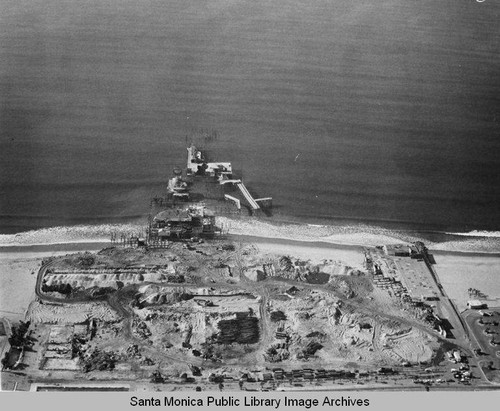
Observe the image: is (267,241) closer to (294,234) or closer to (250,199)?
(294,234)

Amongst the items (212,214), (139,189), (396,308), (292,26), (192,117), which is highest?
(292,26)

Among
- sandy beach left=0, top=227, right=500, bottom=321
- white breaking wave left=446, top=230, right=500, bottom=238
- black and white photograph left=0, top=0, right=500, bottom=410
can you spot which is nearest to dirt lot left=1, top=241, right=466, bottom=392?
black and white photograph left=0, top=0, right=500, bottom=410

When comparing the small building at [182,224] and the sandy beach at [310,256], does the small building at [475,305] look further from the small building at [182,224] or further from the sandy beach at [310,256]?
the small building at [182,224]

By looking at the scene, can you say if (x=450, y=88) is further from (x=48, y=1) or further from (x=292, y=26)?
(x=48, y=1)

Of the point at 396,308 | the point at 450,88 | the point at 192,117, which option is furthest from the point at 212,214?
the point at 450,88

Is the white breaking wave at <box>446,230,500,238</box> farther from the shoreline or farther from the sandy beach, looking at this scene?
the sandy beach

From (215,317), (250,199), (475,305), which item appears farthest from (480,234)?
(215,317)

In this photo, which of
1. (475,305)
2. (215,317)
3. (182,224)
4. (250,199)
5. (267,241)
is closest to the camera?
(215,317)

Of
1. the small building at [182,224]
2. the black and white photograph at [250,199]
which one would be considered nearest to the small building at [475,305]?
the black and white photograph at [250,199]
